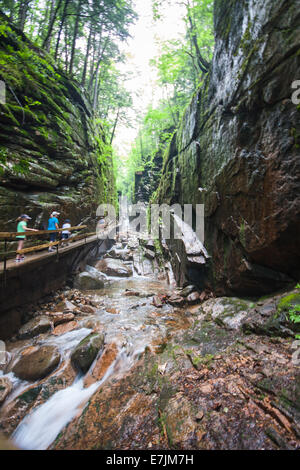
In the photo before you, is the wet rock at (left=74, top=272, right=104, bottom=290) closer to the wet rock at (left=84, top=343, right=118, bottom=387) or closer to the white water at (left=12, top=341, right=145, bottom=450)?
the wet rock at (left=84, top=343, right=118, bottom=387)

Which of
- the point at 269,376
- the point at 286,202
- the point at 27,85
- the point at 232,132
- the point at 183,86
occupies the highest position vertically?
the point at 183,86

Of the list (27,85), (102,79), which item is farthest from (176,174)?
(102,79)

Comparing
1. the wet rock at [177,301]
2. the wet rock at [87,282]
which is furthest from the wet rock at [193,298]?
the wet rock at [87,282]

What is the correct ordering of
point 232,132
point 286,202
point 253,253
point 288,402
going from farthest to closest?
1. point 232,132
2. point 253,253
3. point 286,202
4. point 288,402

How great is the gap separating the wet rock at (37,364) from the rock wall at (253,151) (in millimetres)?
5641

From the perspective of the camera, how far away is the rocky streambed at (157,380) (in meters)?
2.67

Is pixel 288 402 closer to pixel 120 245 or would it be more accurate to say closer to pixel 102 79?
pixel 120 245

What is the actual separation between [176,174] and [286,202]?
32.8 ft

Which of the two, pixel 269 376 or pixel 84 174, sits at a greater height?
pixel 84 174

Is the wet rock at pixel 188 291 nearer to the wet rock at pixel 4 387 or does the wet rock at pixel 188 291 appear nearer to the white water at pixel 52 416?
the white water at pixel 52 416

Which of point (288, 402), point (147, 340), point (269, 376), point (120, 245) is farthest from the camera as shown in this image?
point (120, 245)

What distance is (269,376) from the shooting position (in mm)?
3074

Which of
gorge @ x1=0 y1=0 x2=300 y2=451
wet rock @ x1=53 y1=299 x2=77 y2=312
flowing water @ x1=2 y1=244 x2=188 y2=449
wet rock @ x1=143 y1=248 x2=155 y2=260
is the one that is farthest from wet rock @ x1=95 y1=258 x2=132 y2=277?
wet rock @ x1=53 y1=299 x2=77 y2=312

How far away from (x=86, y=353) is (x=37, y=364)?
1237 millimetres
